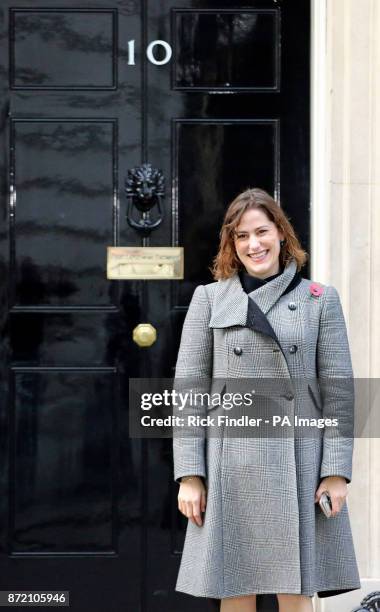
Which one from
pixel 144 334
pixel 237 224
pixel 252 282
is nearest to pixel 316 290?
pixel 252 282

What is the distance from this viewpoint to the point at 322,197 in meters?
4.16

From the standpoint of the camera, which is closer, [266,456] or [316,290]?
[266,456]

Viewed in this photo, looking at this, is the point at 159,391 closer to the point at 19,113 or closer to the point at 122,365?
the point at 122,365

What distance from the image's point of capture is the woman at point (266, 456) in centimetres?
311

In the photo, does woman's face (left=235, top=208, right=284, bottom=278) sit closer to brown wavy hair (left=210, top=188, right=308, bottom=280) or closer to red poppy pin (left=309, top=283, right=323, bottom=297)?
brown wavy hair (left=210, top=188, right=308, bottom=280)

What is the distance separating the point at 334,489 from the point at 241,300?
682 millimetres

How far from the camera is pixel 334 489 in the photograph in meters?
3.14

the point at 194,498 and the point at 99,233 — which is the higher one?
the point at 99,233

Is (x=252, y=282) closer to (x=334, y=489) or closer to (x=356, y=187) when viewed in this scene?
(x=334, y=489)

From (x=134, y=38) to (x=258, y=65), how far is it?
559 mm

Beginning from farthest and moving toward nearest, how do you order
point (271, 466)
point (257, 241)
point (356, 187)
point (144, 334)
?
point (144, 334), point (356, 187), point (257, 241), point (271, 466)

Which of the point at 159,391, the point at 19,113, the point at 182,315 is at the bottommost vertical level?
the point at 159,391

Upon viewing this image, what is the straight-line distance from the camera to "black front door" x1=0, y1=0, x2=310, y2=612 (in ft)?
14.0

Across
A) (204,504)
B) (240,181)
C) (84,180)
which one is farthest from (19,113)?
(204,504)
